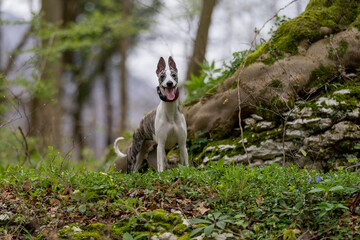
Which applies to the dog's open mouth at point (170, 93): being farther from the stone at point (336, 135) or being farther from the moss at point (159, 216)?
the stone at point (336, 135)

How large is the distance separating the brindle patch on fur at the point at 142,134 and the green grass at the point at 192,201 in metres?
1.01

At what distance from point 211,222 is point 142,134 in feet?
8.54

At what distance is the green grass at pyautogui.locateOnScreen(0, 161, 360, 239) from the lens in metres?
3.86

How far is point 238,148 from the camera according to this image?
21.0 feet

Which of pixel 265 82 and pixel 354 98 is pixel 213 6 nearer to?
pixel 265 82

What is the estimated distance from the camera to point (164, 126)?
5387 mm

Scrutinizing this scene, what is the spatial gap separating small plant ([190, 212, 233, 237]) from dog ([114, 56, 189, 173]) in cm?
159

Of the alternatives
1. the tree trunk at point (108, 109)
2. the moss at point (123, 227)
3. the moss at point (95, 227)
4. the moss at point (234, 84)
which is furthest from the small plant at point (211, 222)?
the tree trunk at point (108, 109)

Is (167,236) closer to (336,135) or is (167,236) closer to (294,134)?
(294,134)

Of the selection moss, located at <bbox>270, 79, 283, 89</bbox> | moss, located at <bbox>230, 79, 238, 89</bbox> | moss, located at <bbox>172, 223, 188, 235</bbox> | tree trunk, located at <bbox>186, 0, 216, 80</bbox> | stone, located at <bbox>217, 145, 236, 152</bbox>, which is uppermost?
tree trunk, located at <bbox>186, 0, 216, 80</bbox>

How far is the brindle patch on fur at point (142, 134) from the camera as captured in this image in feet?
19.2

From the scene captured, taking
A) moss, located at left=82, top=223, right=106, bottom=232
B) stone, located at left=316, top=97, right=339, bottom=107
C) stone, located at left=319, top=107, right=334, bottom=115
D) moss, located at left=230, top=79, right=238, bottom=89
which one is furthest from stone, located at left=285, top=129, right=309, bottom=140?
moss, located at left=82, top=223, right=106, bottom=232

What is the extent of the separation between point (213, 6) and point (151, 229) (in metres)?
8.73

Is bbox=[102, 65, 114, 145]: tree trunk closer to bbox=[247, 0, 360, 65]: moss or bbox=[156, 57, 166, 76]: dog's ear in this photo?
bbox=[247, 0, 360, 65]: moss
